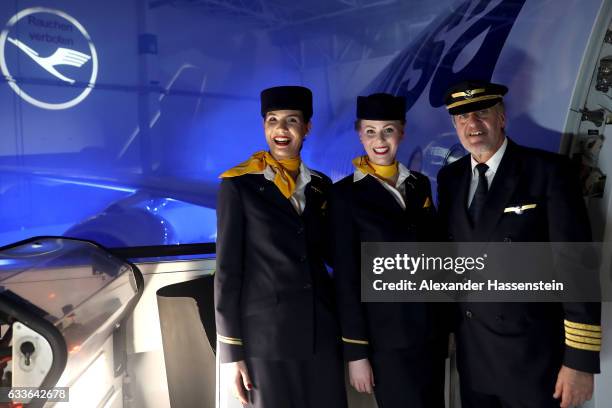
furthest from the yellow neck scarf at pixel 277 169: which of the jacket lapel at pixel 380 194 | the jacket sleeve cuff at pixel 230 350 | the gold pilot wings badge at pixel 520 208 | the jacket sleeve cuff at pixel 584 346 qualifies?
the jacket sleeve cuff at pixel 584 346

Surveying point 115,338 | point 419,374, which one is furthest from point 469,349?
point 115,338

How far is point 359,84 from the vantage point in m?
2.74

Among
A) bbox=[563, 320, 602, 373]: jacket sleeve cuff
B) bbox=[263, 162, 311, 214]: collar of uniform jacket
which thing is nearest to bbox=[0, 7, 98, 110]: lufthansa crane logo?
bbox=[263, 162, 311, 214]: collar of uniform jacket

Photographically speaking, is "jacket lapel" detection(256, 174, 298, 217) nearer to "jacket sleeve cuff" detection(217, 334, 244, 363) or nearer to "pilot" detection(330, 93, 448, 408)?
"pilot" detection(330, 93, 448, 408)

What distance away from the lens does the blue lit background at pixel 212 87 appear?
7.55 ft

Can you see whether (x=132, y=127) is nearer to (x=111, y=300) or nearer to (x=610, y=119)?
(x=111, y=300)

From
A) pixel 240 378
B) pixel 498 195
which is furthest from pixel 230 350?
pixel 498 195

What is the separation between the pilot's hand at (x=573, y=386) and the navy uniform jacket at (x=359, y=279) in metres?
0.46

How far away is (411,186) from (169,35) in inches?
62.3

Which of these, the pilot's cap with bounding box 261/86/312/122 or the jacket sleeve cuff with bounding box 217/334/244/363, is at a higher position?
the pilot's cap with bounding box 261/86/312/122

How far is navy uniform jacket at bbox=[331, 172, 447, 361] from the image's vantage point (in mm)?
1692

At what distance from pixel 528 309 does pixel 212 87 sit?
194 centimetres

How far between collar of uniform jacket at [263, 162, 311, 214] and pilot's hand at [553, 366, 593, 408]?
44.1 inches
